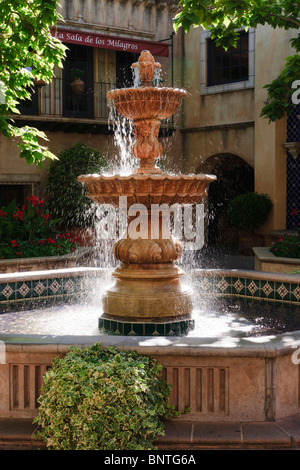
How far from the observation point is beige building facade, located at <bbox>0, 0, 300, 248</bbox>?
54.4ft

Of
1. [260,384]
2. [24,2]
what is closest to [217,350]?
[260,384]

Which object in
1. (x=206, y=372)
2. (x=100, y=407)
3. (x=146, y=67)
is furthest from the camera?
(x=146, y=67)

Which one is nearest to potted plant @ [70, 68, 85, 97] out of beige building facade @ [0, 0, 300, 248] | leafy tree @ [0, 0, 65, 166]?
beige building facade @ [0, 0, 300, 248]

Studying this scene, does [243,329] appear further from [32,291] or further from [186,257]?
[186,257]

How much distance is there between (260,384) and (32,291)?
4145 millimetres

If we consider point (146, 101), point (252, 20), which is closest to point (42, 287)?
point (146, 101)

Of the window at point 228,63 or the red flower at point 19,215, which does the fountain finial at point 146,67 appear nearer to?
the red flower at point 19,215

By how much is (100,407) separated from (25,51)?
5292 millimetres

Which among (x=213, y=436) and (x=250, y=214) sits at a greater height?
(x=250, y=214)

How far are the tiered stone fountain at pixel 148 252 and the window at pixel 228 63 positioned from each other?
1194 centimetres

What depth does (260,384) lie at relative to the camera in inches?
179

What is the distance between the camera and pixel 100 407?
162 inches

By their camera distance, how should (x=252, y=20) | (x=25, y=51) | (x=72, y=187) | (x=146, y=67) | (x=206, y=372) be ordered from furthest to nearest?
(x=72, y=187), (x=252, y=20), (x=25, y=51), (x=146, y=67), (x=206, y=372)

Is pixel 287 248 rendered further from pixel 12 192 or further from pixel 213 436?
pixel 12 192
